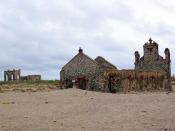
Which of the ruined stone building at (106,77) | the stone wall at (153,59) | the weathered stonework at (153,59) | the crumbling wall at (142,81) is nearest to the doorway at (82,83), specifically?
the ruined stone building at (106,77)

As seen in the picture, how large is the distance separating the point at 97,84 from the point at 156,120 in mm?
31132

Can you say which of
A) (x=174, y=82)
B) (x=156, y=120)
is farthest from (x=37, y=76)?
(x=156, y=120)

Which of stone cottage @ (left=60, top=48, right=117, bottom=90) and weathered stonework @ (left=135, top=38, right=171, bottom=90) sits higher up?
weathered stonework @ (left=135, top=38, right=171, bottom=90)

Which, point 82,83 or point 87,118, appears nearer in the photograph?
point 87,118

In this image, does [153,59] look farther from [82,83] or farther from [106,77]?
[106,77]

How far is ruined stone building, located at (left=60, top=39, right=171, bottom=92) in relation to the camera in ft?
169

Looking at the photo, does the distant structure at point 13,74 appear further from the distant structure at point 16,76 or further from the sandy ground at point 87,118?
the sandy ground at point 87,118

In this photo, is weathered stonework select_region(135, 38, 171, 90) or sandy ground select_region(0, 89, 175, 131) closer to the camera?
sandy ground select_region(0, 89, 175, 131)

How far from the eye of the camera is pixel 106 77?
51406 millimetres

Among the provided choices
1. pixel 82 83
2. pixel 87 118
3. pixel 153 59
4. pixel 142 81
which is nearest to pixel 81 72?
pixel 82 83

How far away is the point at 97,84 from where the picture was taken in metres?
51.9

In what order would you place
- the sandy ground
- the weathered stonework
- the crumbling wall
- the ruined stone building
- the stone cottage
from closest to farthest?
1. the sandy ground
2. the ruined stone building
3. the crumbling wall
4. the stone cottage
5. the weathered stonework

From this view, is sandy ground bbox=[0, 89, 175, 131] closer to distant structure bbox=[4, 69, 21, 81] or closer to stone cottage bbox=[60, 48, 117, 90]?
stone cottage bbox=[60, 48, 117, 90]

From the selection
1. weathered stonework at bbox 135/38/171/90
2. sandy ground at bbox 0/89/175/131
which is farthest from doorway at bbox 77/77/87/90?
sandy ground at bbox 0/89/175/131
